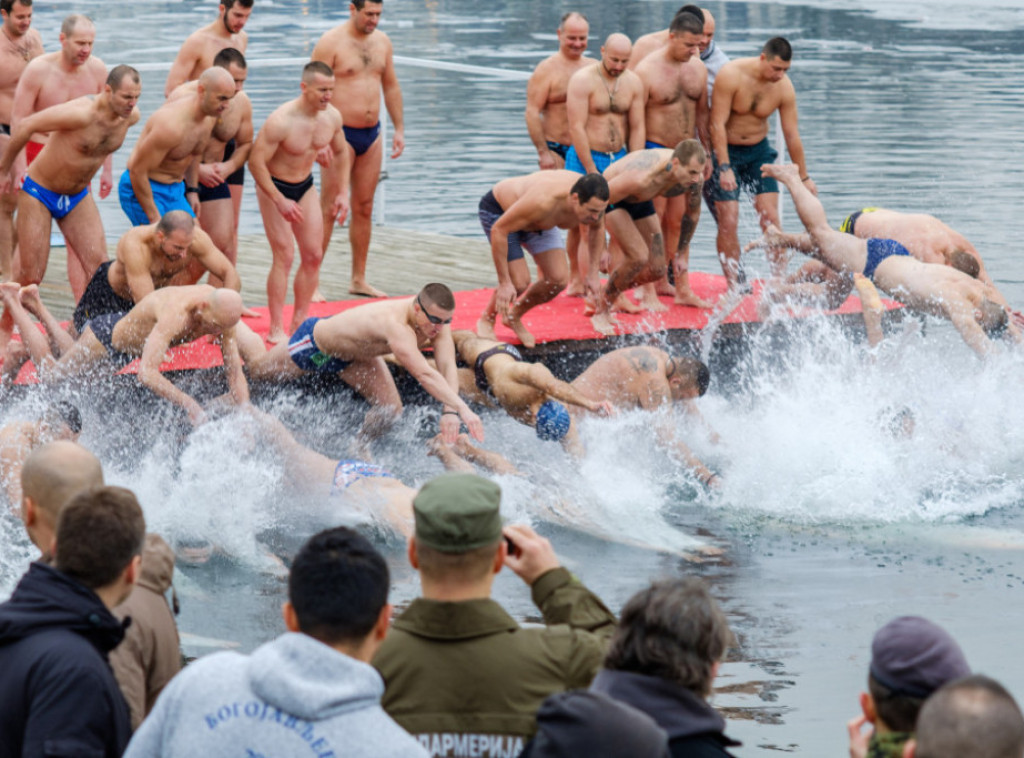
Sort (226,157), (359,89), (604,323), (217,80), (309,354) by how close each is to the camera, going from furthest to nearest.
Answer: (359,89), (604,323), (226,157), (309,354), (217,80)

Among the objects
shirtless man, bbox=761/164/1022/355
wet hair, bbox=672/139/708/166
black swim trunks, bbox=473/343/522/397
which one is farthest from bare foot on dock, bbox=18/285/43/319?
shirtless man, bbox=761/164/1022/355

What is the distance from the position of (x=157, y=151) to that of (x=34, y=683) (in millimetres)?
6176

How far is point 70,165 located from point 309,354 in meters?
1.82

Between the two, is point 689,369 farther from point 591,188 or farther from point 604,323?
point 604,323

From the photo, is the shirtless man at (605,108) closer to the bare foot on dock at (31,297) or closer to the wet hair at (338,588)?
the bare foot on dock at (31,297)

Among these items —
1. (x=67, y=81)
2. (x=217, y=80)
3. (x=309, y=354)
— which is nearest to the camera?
(x=217, y=80)

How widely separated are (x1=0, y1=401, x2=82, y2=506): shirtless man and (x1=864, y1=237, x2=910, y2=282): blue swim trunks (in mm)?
5370

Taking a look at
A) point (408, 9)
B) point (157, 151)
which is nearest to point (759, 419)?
point (157, 151)

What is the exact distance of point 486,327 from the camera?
9.55 metres

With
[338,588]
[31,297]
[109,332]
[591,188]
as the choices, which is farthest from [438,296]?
[338,588]

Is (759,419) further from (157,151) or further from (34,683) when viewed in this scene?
(34,683)

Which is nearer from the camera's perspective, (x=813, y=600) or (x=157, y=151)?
(x=813, y=600)

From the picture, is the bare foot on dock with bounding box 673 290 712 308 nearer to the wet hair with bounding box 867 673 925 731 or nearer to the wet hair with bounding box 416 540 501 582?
the wet hair with bounding box 416 540 501 582

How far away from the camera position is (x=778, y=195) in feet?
34.8
